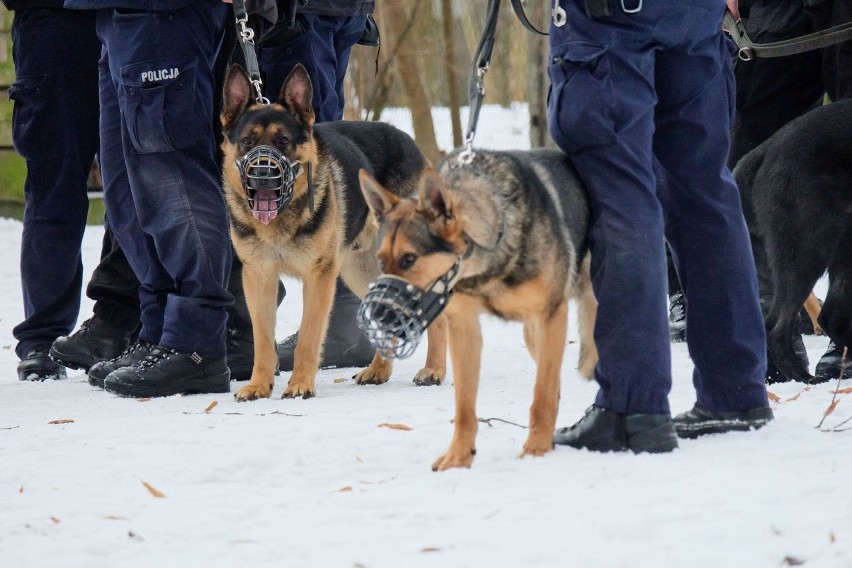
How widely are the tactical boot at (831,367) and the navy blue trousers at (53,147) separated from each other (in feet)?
13.1

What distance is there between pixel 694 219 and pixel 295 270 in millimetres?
2244

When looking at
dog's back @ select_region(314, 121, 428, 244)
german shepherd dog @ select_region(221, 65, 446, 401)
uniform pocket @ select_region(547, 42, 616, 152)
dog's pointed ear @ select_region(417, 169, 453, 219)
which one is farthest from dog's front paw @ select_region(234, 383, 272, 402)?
uniform pocket @ select_region(547, 42, 616, 152)

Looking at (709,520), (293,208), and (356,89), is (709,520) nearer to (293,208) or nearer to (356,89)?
(293,208)

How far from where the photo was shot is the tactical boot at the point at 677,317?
6266mm

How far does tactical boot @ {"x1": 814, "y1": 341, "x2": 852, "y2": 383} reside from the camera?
4805 millimetres

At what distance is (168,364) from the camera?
5.09 metres

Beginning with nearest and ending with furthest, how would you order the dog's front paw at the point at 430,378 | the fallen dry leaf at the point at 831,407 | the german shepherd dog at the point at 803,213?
the fallen dry leaf at the point at 831,407, the german shepherd dog at the point at 803,213, the dog's front paw at the point at 430,378

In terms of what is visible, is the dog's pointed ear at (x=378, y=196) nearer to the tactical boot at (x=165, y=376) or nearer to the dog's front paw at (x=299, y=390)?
the dog's front paw at (x=299, y=390)

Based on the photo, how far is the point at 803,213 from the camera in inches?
181

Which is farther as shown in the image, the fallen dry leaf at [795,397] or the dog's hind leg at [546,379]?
the fallen dry leaf at [795,397]

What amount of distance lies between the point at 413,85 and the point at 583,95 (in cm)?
1121

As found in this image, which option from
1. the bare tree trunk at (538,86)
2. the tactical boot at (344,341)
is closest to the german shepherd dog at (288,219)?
the tactical boot at (344,341)

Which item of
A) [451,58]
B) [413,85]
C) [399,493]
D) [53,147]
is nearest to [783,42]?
[399,493]

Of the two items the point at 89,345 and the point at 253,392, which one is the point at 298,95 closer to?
the point at 253,392
